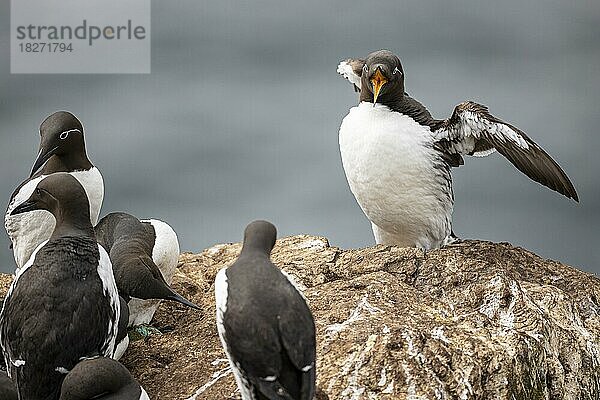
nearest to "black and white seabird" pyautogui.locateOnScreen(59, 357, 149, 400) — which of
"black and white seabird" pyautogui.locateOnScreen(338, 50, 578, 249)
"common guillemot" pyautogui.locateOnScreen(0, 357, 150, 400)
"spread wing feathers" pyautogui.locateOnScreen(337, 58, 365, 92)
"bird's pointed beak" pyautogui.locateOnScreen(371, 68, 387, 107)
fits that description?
"common guillemot" pyautogui.locateOnScreen(0, 357, 150, 400)

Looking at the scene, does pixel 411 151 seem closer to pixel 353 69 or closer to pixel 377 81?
pixel 377 81

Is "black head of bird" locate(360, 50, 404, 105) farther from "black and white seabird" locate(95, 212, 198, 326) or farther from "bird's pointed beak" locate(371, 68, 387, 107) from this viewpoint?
"black and white seabird" locate(95, 212, 198, 326)

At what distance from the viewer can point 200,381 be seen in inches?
355

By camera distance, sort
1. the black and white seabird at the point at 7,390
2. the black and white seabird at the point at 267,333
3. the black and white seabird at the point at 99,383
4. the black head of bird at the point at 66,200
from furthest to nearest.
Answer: the black and white seabird at the point at 7,390 → the black head of bird at the point at 66,200 → the black and white seabird at the point at 99,383 → the black and white seabird at the point at 267,333

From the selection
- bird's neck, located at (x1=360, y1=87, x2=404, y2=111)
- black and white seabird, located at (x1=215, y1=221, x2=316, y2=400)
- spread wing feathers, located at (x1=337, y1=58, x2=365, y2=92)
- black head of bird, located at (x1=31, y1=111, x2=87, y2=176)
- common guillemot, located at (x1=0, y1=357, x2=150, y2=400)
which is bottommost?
common guillemot, located at (x1=0, y1=357, x2=150, y2=400)

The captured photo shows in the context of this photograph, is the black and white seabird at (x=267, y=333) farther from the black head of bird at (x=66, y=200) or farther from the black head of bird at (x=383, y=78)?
the black head of bird at (x=383, y=78)

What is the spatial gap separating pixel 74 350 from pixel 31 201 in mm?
1264

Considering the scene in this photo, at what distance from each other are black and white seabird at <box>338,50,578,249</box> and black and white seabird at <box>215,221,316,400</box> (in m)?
3.44

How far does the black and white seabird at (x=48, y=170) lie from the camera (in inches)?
396

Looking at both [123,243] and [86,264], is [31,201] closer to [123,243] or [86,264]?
[86,264]

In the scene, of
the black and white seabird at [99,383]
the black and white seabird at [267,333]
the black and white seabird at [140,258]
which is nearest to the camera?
the black and white seabird at [267,333]

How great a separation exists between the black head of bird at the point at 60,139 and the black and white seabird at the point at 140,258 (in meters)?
0.72

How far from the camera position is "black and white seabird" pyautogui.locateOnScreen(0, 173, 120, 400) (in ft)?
26.5

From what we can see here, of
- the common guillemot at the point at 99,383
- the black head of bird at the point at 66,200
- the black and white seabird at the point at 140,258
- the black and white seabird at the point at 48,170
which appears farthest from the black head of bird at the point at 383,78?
the common guillemot at the point at 99,383
